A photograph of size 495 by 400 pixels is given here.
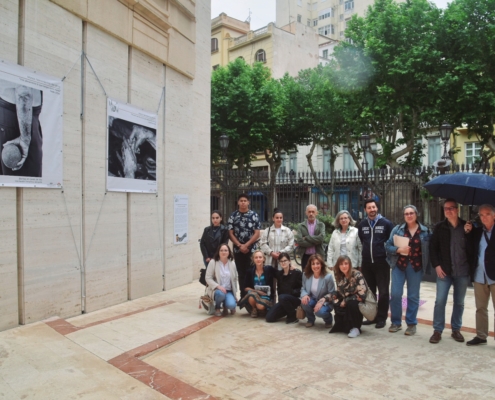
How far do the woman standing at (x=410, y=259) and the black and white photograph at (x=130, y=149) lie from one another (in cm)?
484

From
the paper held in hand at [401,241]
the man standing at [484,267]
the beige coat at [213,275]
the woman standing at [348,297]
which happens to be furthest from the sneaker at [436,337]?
the beige coat at [213,275]

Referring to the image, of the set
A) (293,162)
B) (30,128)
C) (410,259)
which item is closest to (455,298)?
(410,259)

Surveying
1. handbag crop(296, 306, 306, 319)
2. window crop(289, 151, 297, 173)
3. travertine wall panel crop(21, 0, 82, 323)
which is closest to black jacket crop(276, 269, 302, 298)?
handbag crop(296, 306, 306, 319)

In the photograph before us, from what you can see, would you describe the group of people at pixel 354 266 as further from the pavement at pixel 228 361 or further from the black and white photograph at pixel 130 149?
the black and white photograph at pixel 130 149

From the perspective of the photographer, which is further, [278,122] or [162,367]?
[278,122]

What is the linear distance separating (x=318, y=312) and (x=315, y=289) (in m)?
0.40

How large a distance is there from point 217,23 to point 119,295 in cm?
3816

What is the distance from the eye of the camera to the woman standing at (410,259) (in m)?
6.22

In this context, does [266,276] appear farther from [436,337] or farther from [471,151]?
[471,151]

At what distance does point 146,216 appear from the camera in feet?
30.0

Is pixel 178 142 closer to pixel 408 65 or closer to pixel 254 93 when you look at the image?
pixel 408 65

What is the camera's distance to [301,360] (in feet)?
17.4

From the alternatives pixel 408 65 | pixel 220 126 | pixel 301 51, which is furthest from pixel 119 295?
pixel 301 51

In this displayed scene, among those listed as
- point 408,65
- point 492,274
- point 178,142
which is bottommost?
point 492,274
